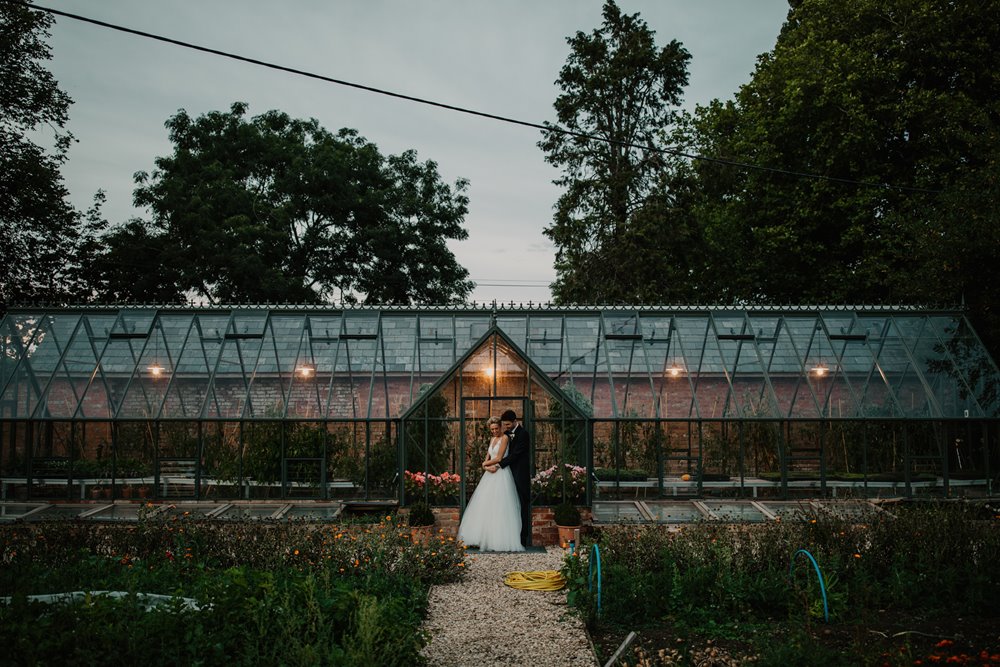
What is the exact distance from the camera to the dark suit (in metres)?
12.1

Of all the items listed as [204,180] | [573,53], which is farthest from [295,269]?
[573,53]

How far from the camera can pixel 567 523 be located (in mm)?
11930

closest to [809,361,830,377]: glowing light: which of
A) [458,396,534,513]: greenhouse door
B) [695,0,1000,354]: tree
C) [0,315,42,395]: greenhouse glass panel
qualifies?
[695,0,1000,354]: tree

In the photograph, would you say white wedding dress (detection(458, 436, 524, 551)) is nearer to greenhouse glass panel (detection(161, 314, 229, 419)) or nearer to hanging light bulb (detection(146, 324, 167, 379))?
greenhouse glass panel (detection(161, 314, 229, 419))

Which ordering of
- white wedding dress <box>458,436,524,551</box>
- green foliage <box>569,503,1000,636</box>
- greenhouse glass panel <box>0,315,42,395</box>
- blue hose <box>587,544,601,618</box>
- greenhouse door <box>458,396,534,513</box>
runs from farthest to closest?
greenhouse glass panel <box>0,315,42,395</box>
greenhouse door <box>458,396,534,513</box>
white wedding dress <box>458,436,524,551</box>
green foliage <box>569,503,1000,636</box>
blue hose <box>587,544,601,618</box>

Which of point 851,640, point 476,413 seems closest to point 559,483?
point 476,413

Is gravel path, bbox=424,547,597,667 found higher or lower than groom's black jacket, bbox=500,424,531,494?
lower

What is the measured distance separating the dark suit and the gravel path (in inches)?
67.7

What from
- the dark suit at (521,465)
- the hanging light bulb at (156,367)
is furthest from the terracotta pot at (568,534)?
the hanging light bulb at (156,367)

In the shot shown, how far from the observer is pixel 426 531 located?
11656mm

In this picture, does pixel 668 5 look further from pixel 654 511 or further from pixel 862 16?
pixel 862 16

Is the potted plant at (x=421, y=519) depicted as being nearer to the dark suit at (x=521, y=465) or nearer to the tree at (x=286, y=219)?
the dark suit at (x=521, y=465)

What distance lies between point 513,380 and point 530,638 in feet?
18.4

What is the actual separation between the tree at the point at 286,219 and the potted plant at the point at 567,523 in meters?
17.0
